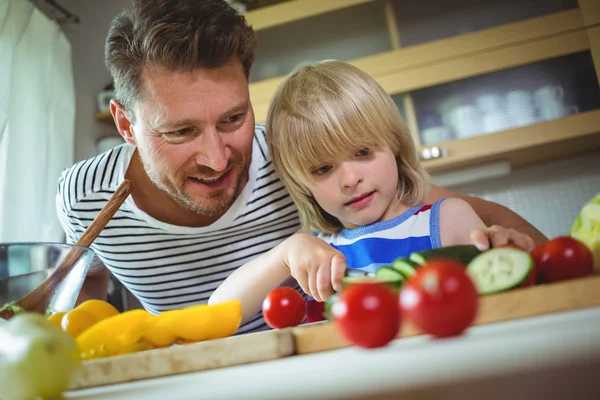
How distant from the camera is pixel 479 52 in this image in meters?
2.15

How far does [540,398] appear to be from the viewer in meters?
0.29

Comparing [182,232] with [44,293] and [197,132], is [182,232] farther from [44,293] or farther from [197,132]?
[44,293]

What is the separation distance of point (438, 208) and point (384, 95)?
0.27 meters

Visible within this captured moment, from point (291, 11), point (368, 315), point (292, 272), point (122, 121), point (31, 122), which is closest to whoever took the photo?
point (368, 315)

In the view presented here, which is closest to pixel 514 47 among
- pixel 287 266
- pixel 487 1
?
pixel 487 1

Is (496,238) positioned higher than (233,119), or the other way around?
(233,119)

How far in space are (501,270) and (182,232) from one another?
2.98 ft

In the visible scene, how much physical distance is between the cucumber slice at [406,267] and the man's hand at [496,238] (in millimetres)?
145

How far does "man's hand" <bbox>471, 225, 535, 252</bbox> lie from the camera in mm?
695

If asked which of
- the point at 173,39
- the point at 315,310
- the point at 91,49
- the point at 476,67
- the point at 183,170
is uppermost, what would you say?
the point at 91,49

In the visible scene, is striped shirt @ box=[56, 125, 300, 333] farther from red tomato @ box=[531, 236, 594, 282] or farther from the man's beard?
red tomato @ box=[531, 236, 594, 282]

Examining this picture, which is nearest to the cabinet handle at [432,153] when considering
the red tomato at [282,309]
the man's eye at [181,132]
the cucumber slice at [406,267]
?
the man's eye at [181,132]

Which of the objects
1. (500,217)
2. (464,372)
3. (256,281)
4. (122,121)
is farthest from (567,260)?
(122,121)

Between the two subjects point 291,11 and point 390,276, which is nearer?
point 390,276
